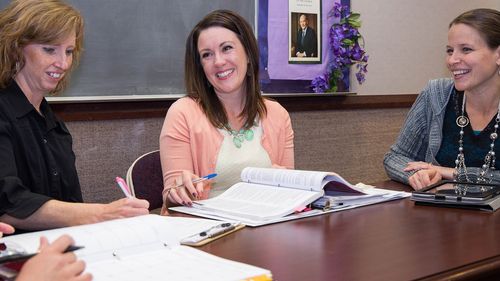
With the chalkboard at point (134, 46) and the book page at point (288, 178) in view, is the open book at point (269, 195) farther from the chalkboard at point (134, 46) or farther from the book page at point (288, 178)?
the chalkboard at point (134, 46)

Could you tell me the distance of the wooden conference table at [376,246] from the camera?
3.51 feet

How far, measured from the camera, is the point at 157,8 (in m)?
2.59

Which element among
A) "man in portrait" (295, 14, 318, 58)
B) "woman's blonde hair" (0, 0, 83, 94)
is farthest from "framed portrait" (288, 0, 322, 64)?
"woman's blonde hair" (0, 0, 83, 94)

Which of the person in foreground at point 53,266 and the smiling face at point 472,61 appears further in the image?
the smiling face at point 472,61

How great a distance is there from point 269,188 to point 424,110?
954mm

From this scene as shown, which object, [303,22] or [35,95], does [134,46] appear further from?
[303,22]

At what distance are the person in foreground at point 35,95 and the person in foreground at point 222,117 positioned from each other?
37cm

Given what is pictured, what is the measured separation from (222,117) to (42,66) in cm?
68

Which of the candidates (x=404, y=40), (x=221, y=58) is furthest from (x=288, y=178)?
(x=404, y=40)

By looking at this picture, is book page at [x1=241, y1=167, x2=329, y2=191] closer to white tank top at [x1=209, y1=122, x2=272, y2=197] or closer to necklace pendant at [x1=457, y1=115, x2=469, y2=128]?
white tank top at [x1=209, y1=122, x2=272, y2=197]

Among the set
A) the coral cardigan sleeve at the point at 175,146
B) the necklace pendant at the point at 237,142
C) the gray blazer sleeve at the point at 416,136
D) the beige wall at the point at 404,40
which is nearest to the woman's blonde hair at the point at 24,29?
the coral cardigan sleeve at the point at 175,146

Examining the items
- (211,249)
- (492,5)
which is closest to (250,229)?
(211,249)

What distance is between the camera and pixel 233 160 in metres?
2.13

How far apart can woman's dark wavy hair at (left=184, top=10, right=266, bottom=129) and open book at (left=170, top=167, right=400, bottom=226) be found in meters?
0.48
